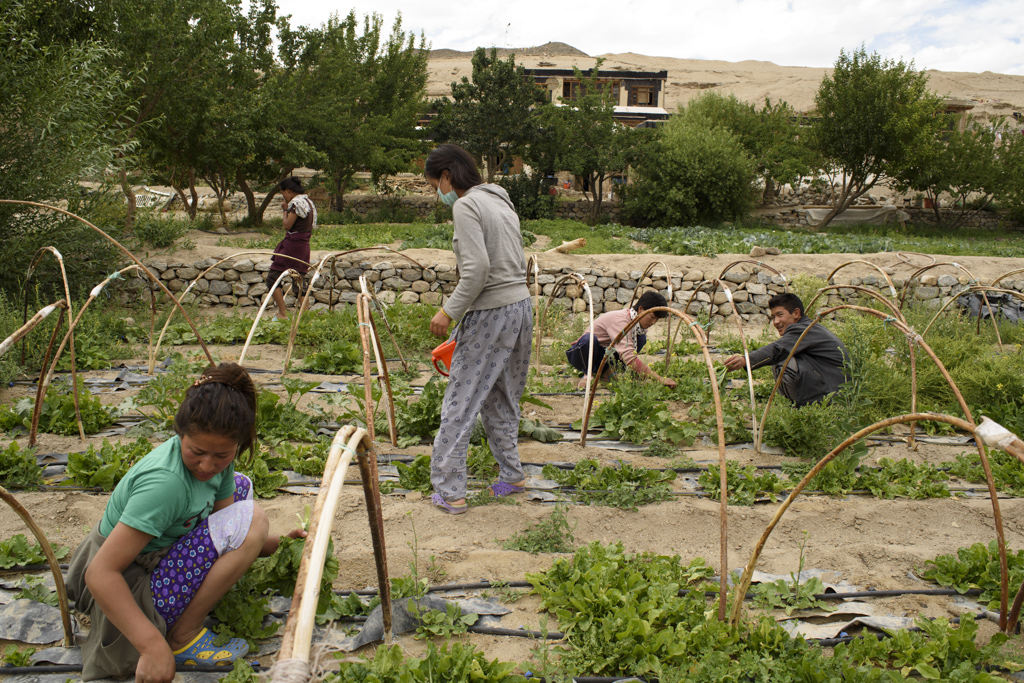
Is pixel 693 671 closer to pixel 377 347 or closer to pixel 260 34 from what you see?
pixel 377 347

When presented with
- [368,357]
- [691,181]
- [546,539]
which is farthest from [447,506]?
[691,181]

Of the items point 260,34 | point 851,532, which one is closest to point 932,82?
point 260,34

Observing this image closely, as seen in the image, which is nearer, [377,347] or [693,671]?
[693,671]

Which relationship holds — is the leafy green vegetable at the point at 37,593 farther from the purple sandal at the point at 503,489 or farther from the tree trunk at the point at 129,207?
the tree trunk at the point at 129,207

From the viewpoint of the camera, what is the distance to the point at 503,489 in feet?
10.6

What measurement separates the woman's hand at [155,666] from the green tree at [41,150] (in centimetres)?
649

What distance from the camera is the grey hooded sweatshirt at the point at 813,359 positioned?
14.2ft

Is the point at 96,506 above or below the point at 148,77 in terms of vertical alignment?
below

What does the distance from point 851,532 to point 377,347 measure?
2479mm

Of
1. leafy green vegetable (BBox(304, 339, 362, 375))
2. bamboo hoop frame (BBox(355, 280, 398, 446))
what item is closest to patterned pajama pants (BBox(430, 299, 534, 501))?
bamboo hoop frame (BBox(355, 280, 398, 446))

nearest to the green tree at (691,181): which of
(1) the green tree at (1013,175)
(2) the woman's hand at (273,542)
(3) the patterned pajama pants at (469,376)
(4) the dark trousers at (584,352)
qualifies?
(1) the green tree at (1013,175)

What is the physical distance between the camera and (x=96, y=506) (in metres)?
2.93

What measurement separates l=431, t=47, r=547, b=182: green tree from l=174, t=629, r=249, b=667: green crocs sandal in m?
18.3

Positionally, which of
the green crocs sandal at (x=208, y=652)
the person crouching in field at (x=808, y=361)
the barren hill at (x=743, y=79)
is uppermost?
the barren hill at (x=743, y=79)
